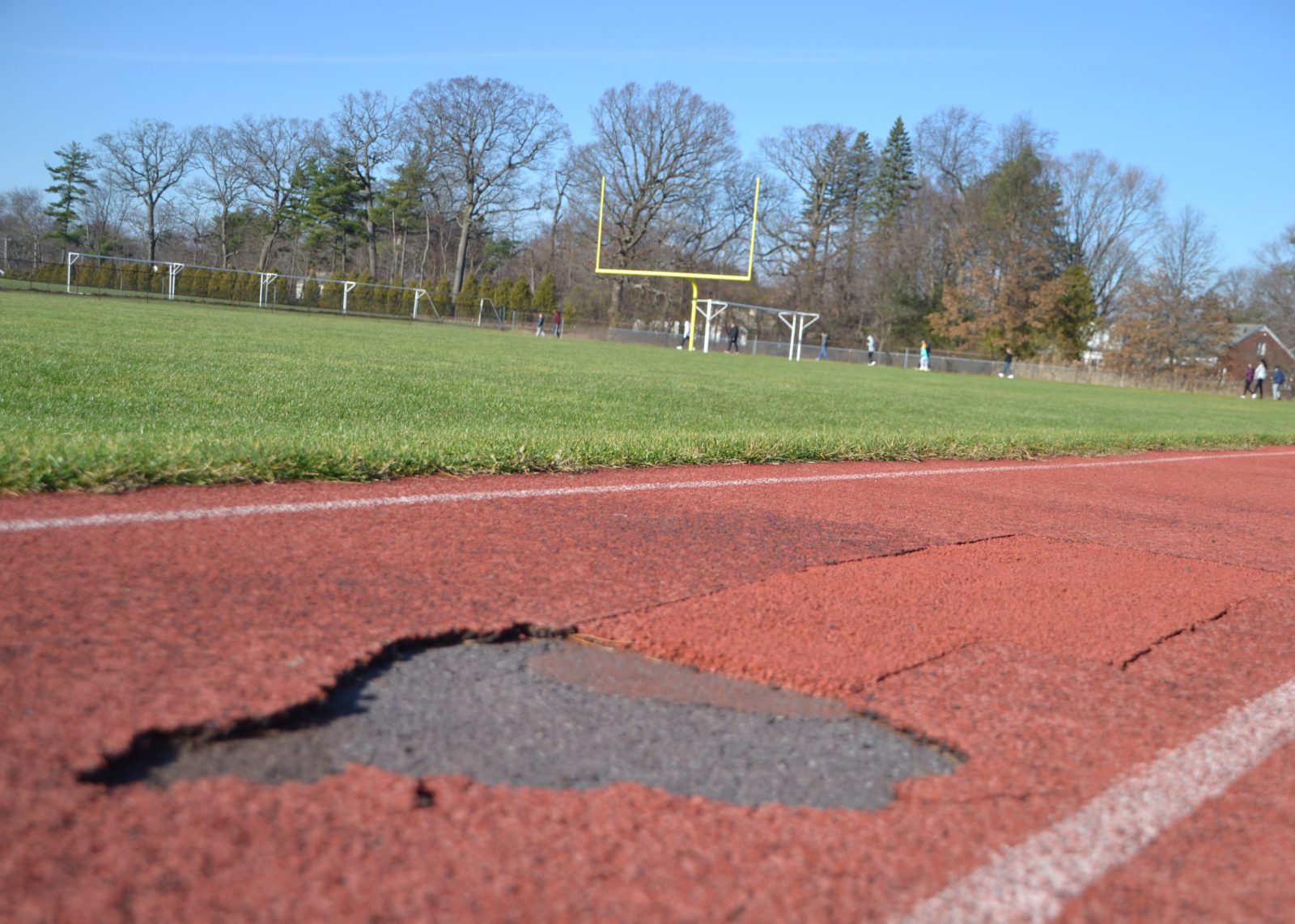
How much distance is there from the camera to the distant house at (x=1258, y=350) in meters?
71.8

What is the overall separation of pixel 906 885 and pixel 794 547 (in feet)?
10.2

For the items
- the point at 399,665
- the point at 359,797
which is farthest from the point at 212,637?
the point at 359,797

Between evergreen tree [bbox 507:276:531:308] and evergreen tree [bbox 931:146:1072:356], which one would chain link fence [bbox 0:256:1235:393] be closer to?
evergreen tree [bbox 507:276:531:308]

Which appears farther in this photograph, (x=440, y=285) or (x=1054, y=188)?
(x=1054, y=188)

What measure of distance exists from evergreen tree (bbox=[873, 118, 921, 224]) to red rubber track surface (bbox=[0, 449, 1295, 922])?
70.0 m

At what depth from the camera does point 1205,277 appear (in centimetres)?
6347

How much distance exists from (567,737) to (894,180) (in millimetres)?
76526

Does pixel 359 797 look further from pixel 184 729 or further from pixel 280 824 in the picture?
pixel 184 729

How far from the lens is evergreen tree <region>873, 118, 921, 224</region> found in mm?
72625

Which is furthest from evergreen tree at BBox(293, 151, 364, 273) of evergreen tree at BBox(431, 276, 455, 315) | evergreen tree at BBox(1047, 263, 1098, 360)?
evergreen tree at BBox(1047, 263, 1098, 360)

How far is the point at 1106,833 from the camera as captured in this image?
2195mm

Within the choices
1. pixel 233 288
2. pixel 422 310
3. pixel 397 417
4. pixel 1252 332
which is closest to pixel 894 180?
pixel 1252 332

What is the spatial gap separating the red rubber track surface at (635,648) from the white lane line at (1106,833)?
0.13ft

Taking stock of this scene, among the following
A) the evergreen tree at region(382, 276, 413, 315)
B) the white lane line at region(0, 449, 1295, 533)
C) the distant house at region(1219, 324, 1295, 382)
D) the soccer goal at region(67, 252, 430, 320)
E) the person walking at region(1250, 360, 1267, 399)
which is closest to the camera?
the white lane line at region(0, 449, 1295, 533)
